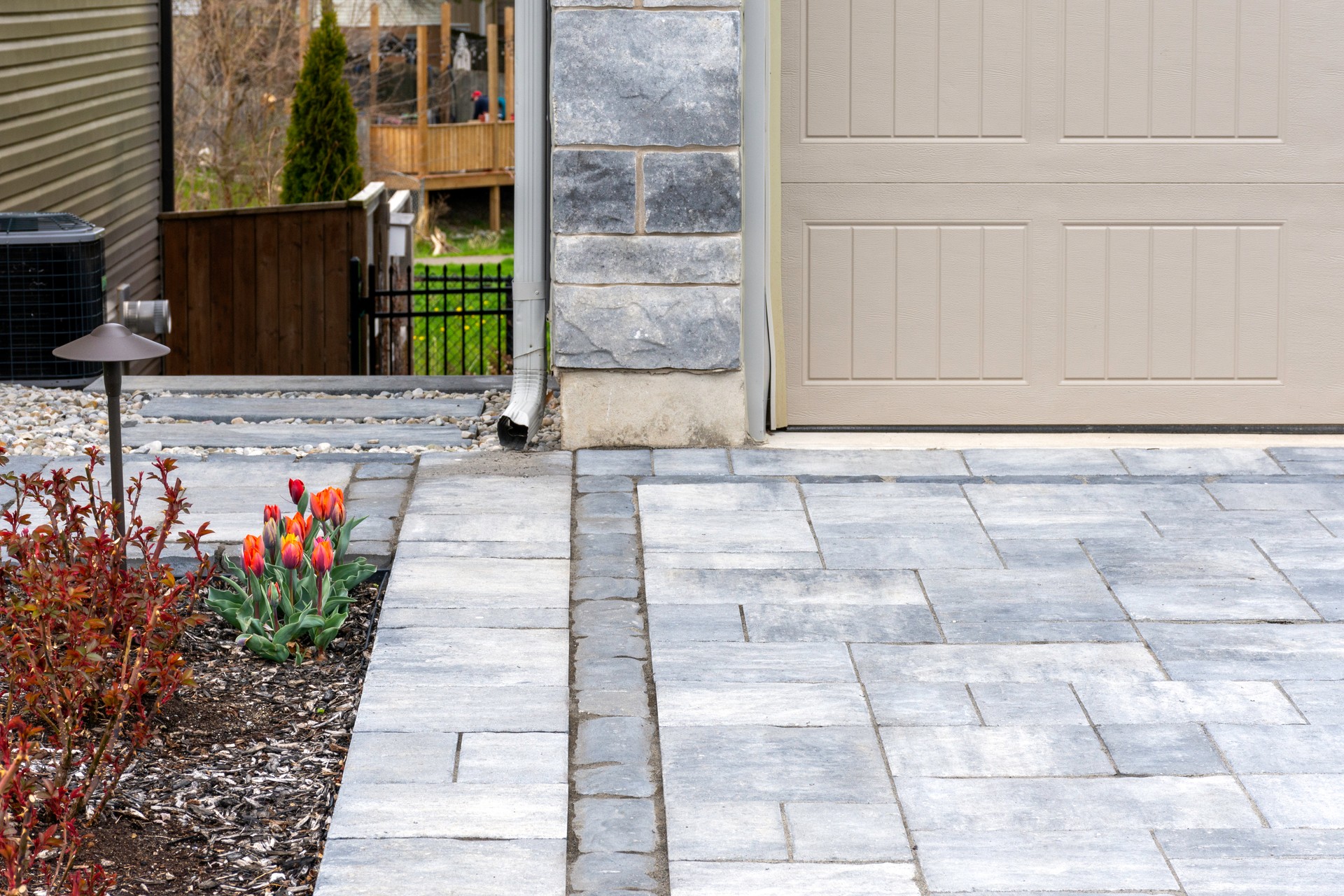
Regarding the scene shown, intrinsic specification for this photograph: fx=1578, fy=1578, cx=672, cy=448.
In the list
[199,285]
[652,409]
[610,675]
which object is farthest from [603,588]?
[199,285]

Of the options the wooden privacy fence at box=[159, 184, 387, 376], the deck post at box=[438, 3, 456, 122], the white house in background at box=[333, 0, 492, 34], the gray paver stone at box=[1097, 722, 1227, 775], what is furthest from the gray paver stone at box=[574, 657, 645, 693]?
the deck post at box=[438, 3, 456, 122]

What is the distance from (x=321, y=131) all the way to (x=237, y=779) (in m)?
10.9

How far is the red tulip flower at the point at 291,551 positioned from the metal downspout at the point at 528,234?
197 centimetres

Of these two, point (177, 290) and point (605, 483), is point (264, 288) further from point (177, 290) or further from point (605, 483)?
point (605, 483)

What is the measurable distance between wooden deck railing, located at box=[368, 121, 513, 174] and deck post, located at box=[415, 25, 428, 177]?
0.01 meters

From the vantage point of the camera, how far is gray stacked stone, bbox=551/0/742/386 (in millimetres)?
5395

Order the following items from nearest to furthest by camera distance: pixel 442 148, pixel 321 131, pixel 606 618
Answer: pixel 606 618 < pixel 321 131 < pixel 442 148

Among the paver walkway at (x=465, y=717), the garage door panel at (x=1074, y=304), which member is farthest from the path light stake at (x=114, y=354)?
the garage door panel at (x=1074, y=304)

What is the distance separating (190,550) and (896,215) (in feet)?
9.46

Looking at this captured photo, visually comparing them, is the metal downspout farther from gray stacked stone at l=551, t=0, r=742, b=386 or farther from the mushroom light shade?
the mushroom light shade

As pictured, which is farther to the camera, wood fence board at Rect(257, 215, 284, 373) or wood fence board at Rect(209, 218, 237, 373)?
wood fence board at Rect(209, 218, 237, 373)

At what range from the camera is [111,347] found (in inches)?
148

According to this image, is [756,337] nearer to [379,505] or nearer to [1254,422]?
[379,505]

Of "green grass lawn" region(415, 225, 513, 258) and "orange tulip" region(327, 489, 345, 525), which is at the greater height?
"green grass lawn" region(415, 225, 513, 258)
